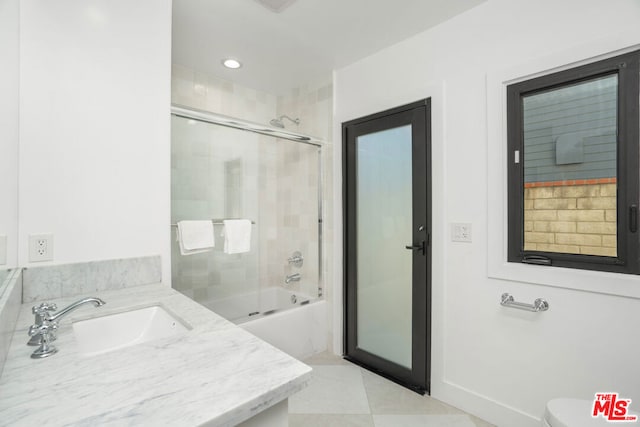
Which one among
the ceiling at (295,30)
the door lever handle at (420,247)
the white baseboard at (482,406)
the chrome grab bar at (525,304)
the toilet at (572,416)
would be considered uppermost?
the ceiling at (295,30)

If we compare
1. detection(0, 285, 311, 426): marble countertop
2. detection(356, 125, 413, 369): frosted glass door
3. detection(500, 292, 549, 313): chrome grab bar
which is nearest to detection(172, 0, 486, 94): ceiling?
detection(356, 125, 413, 369): frosted glass door

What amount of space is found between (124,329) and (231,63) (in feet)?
6.84

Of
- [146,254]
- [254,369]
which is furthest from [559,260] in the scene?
[146,254]

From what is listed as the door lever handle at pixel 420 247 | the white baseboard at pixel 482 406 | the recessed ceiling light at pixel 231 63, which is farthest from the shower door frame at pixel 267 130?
the white baseboard at pixel 482 406

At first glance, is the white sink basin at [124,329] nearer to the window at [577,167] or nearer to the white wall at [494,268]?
the white wall at [494,268]

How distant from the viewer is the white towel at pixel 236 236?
2266 mm

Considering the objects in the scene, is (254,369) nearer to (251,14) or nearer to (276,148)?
(251,14)

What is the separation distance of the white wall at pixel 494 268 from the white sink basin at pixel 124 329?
1511 millimetres

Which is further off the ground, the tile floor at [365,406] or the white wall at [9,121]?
the white wall at [9,121]

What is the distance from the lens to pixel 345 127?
246 cm

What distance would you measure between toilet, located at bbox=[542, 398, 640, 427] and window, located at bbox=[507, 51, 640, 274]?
2.01ft

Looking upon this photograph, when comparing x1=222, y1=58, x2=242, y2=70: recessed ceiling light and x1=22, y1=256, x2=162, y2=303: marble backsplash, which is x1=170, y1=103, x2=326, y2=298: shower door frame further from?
x1=22, y1=256, x2=162, y2=303: marble backsplash

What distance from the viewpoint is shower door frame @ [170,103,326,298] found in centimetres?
186

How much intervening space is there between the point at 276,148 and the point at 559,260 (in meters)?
2.24
